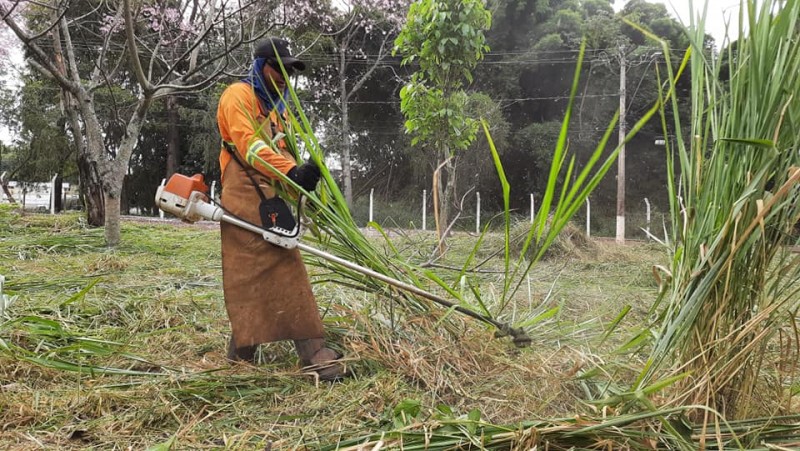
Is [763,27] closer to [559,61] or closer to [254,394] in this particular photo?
[254,394]

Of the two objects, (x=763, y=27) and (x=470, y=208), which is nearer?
(x=763, y=27)

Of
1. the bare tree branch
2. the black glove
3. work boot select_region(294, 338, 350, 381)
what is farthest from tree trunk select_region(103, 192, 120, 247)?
the black glove

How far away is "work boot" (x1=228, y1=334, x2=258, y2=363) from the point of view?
229 cm

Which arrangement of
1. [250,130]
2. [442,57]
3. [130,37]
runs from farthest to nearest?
[442,57]
[130,37]
[250,130]

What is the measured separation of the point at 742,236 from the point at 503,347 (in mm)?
1035

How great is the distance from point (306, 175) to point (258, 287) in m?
0.55

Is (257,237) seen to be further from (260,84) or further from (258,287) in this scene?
(260,84)

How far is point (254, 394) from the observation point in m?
1.99

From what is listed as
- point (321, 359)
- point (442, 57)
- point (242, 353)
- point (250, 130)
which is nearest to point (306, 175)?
point (250, 130)

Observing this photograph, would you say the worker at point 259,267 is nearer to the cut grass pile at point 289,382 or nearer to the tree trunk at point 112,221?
the cut grass pile at point 289,382

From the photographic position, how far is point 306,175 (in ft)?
6.64

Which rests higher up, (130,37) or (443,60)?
(443,60)

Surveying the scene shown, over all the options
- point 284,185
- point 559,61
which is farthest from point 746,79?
point 559,61

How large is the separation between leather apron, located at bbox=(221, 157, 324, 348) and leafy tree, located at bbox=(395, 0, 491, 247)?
385 centimetres
